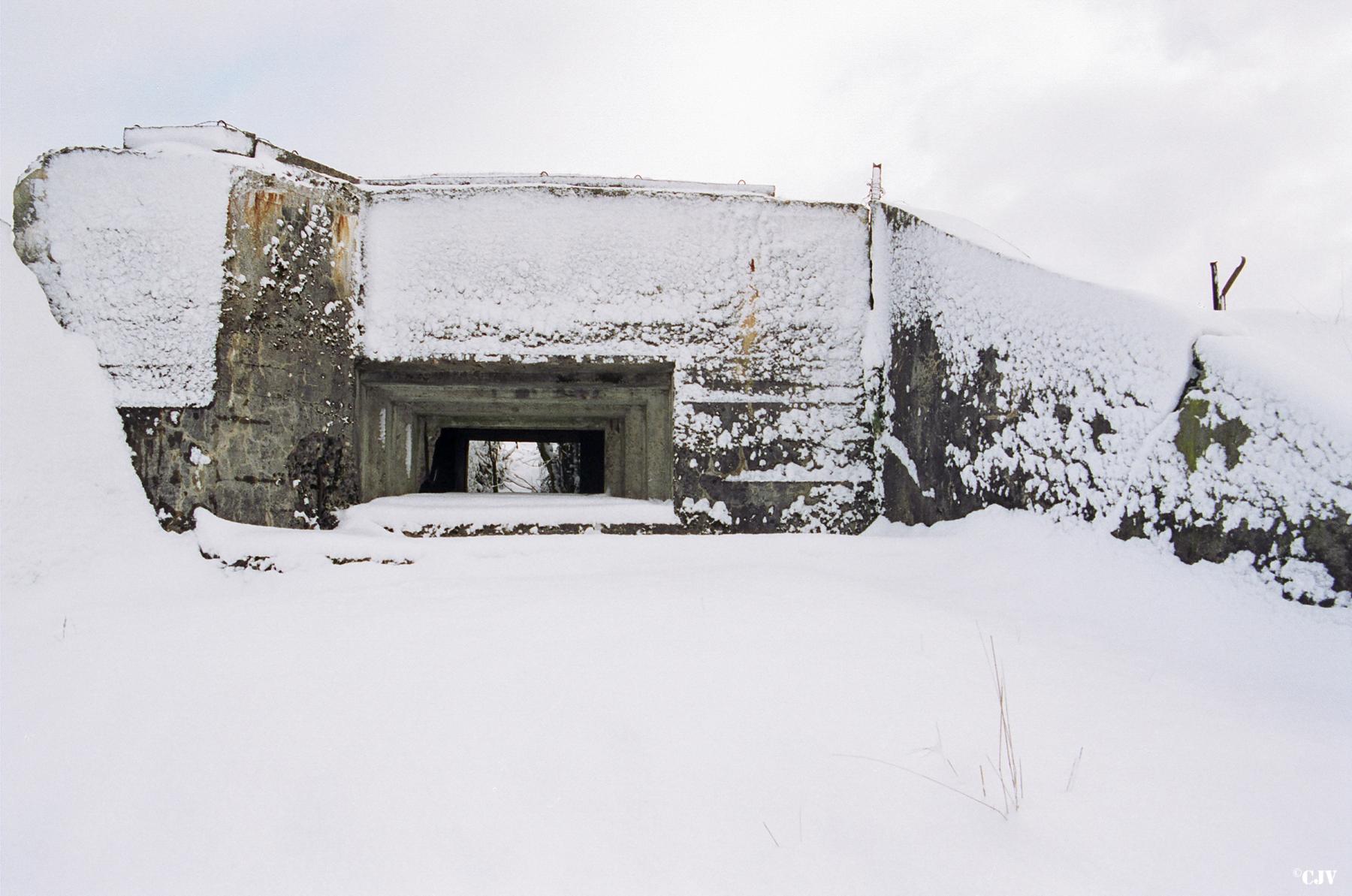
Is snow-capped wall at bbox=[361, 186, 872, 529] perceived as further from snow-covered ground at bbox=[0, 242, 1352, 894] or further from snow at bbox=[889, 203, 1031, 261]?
snow-covered ground at bbox=[0, 242, 1352, 894]

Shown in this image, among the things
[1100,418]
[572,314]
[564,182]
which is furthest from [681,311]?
[1100,418]

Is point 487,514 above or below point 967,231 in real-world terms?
below

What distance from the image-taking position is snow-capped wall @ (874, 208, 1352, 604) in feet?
6.06

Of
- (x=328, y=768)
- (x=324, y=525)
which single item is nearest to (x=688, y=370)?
(x=324, y=525)

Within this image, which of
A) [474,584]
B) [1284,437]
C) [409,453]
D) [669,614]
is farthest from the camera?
[409,453]

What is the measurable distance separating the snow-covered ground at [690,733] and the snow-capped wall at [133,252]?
0.81m

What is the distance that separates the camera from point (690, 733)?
1403mm

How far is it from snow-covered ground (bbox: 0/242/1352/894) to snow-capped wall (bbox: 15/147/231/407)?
2.65ft

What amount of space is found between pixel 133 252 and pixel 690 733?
3.17m

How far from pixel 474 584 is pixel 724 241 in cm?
201

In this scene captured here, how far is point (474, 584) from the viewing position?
2.55 meters

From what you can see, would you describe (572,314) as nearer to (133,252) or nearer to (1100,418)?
(133,252)

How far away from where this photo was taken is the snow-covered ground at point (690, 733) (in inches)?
42.7

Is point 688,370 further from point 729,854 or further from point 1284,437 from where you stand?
point 729,854
